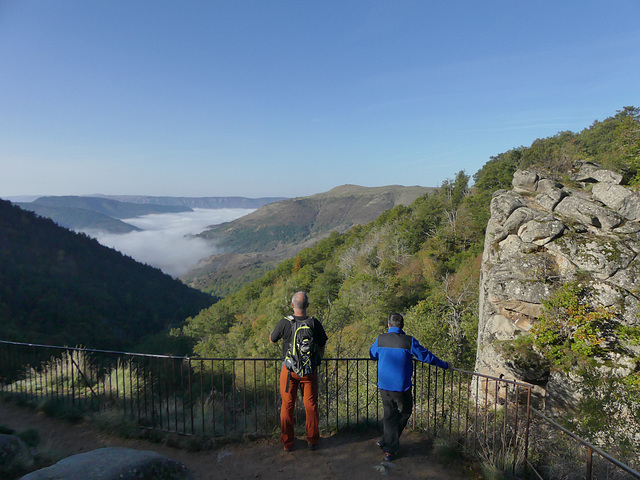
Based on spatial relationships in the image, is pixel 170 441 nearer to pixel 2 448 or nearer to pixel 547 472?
pixel 2 448

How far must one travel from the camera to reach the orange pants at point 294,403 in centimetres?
409

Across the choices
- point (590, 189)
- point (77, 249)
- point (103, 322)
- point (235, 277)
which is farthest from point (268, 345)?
point (235, 277)

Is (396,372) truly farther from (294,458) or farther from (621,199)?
(621,199)

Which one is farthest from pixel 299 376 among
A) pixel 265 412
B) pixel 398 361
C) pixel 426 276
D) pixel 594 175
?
pixel 426 276

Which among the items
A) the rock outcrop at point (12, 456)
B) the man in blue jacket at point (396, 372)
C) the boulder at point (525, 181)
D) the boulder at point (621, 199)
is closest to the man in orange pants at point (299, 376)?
the man in blue jacket at point (396, 372)

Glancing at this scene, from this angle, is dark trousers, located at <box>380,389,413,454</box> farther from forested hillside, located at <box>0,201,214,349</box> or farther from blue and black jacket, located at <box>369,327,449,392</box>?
forested hillside, located at <box>0,201,214,349</box>

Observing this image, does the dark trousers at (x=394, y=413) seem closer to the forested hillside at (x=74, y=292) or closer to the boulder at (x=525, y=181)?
the boulder at (x=525, y=181)

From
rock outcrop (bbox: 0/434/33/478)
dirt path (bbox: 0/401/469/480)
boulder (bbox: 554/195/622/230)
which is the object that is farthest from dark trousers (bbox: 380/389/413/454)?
boulder (bbox: 554/195/622/230)

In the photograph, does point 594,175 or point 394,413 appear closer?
point 394,413

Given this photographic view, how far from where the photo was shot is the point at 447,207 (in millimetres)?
40031

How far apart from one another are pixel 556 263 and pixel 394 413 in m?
11.3

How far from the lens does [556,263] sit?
39.7ft

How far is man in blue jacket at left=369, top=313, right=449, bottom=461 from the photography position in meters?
3.87

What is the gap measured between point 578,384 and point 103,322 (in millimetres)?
56836
